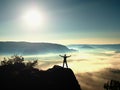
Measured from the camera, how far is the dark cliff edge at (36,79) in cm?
4419

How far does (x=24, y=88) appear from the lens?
43.6 m

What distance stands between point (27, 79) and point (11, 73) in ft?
11.2

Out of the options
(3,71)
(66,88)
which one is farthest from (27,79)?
(66,88)

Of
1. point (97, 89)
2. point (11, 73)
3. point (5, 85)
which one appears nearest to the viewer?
point (5, 85)

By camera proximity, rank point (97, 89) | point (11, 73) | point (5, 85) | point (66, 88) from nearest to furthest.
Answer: point (5, 85) < point (11, 73) < point (66, 88) < point (97, 89)

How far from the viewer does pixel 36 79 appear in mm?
46344

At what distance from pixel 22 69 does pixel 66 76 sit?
9.80 meters

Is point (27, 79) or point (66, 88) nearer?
point (27, 79)

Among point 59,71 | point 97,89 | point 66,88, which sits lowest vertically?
point 97,89

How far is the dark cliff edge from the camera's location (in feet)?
145

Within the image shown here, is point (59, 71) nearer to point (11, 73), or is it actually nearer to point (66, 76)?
point (66, 76)

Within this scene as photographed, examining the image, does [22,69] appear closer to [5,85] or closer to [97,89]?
[5,85]

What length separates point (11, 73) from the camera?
151 feet

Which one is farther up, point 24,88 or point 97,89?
point 24,88
